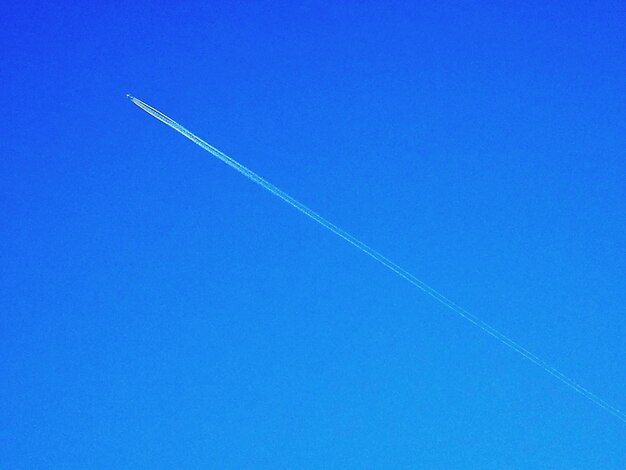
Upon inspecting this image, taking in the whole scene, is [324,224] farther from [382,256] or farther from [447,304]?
[447,304]

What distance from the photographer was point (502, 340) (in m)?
6.39

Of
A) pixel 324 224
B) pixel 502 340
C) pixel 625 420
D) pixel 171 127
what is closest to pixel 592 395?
pixel 625 420

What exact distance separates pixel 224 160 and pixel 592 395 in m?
2.60

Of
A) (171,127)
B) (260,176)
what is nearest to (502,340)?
(260,176)

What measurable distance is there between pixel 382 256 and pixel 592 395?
1.50 meters

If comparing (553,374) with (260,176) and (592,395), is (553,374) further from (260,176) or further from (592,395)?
(260,176)

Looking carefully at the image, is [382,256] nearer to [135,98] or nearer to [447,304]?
[447,304]

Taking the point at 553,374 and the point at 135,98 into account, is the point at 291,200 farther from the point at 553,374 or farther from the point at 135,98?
the point at 553,374

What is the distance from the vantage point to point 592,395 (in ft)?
20.9

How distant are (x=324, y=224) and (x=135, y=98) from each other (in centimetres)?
135

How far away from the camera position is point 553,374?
6375 mm

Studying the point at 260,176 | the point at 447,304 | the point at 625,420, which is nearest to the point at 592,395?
the point at 625,420

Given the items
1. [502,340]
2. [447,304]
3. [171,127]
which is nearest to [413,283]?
[447,304]

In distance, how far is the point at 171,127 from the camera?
6.34 m
